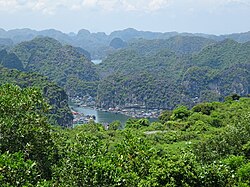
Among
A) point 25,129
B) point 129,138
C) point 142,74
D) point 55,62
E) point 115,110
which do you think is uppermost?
point 25,129

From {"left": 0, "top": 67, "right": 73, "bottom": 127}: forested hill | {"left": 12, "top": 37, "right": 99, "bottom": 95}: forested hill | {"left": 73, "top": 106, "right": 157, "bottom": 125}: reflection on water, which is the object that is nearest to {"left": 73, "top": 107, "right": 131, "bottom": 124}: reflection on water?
{"left": 73, "top": 106, "right": 157, "bottom": 125}: reflection on water

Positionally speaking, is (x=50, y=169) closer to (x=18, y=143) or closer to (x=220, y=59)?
(x=18, y=143)

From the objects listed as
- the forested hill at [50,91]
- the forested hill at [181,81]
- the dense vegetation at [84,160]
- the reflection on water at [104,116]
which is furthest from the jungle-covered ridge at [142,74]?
the dense vegetation at [84,160]

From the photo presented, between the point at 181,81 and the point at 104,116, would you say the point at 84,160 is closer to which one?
the point at 104,116

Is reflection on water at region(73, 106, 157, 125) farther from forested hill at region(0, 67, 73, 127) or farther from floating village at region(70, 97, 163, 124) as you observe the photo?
forested hill at region(0, 67, 73, 127)

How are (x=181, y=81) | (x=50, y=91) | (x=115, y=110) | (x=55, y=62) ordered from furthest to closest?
1. (x=55, y=62)
2. (x=181, y=81)
3. (x=115, y=110)
4. (x=50, y=91)

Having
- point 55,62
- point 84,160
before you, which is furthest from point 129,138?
point 55,62

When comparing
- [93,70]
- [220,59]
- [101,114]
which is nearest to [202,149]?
[101,114]
